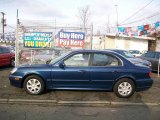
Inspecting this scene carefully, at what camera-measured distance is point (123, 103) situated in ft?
24.4

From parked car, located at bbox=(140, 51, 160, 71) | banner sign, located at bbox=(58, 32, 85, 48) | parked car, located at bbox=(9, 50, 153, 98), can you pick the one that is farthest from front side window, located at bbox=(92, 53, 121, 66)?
parked car, located at bbox=(140, 51, 160, 71)

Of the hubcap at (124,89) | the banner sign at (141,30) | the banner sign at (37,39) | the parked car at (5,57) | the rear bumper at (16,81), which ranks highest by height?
the banner sign at (141,30)

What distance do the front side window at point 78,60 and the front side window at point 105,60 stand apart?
0.85 ft

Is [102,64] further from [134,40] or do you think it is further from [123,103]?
[134,40]

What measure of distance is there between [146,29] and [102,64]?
28.7 m

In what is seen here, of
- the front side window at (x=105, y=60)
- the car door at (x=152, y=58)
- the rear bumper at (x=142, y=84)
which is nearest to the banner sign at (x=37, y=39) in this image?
the front side window at (x=105, y=60)

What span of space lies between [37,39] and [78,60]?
5.22 meters

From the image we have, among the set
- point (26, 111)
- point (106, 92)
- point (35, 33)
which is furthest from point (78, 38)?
Answer: point (26, 111)

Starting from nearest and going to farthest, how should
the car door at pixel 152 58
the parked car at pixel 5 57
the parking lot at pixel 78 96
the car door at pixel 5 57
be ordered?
the parking lot at pixel 78 96
the parked car at pixel 5 57
the car door at pixel 5 57
the car door at pixel 152 58

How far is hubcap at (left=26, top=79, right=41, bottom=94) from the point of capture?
8.02 meters

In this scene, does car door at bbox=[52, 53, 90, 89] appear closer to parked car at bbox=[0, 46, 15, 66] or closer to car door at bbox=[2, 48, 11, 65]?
parked car at bbox=[0, 46, 15, 66]

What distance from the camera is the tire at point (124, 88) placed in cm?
805

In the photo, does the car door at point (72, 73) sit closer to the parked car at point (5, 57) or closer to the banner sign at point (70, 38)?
the banner sign at point (70, 38)

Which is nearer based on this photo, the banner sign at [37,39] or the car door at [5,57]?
the banner sign at [37,39]
